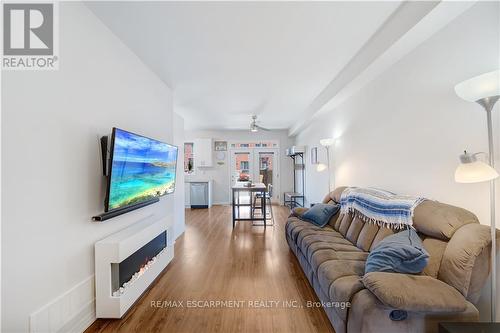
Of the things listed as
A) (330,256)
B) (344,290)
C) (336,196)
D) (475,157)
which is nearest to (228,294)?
(330,256)

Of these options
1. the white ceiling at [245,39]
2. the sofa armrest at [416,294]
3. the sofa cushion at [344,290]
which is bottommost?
the sofa cushion at [344,290]

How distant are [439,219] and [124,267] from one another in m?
2.75

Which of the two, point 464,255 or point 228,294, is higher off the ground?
point 464,255

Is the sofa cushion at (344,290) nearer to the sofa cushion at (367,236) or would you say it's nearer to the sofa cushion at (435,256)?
the sofa cushion at (435,256)

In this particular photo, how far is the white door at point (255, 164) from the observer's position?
7898 mm

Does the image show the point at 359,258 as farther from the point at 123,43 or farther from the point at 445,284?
the point at 123,43

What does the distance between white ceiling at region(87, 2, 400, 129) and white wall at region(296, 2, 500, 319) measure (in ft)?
1.83

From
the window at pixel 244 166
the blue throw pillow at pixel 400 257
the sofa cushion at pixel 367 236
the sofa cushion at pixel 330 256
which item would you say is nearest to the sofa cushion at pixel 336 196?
the sofa cushion at pixel 367 236

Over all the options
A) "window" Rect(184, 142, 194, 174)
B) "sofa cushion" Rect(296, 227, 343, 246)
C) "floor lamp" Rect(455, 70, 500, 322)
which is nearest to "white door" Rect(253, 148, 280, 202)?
"window" Rect(184, 142, 194, 174)

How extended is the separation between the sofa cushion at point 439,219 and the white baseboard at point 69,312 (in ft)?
9.33

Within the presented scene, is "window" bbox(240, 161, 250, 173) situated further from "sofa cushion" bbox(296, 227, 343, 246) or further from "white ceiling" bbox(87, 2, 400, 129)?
"sofa cushion" bbox(296, 227, 343, 246)

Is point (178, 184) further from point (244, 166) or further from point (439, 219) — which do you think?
point (244, 166)

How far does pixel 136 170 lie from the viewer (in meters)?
2.21

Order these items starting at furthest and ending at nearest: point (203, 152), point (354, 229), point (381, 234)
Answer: point (203, 152) < point (354, 229) < point (381, 234)
